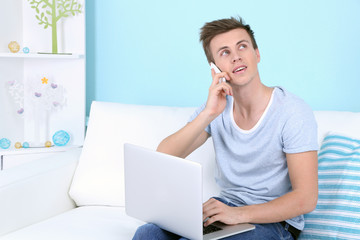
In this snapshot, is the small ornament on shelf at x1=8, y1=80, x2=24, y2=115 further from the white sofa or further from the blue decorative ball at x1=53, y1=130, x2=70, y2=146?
the white sofa

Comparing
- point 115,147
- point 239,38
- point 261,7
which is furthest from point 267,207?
point 261,7

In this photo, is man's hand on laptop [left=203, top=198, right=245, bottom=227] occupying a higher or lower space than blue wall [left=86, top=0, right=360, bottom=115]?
lower

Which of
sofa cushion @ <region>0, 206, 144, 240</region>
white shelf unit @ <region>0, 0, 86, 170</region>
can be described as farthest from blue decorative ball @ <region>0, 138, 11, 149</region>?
sofa cushion @ <region>0, 206, 144, 240</region>

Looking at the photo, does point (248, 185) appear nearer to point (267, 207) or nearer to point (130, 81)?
point (267, 207)

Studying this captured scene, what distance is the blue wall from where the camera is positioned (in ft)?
7.63

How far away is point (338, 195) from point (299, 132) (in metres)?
0.30

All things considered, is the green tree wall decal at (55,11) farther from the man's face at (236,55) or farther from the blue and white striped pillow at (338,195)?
the blue and white striped pillow at (338,195)

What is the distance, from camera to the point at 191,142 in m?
1.86

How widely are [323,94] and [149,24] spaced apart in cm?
102

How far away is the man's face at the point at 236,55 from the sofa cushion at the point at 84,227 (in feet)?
2.31

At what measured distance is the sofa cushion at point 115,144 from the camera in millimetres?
2119

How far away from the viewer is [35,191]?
196 centimetres

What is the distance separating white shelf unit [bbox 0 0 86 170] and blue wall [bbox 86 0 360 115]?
0.13m

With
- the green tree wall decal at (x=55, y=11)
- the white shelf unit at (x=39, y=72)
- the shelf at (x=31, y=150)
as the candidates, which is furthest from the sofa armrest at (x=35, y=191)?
the green tree wall decal at (x=55, y=11)
